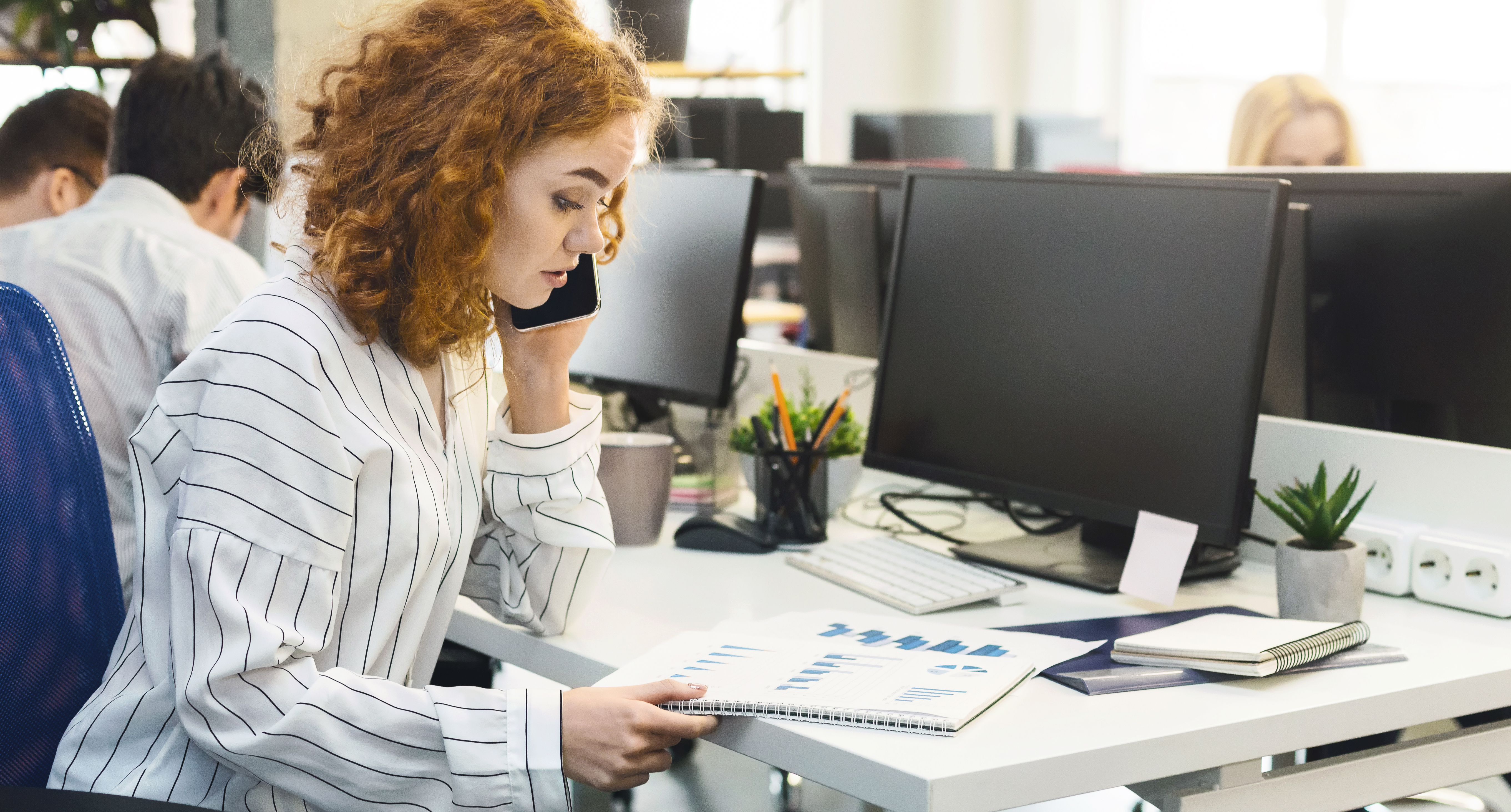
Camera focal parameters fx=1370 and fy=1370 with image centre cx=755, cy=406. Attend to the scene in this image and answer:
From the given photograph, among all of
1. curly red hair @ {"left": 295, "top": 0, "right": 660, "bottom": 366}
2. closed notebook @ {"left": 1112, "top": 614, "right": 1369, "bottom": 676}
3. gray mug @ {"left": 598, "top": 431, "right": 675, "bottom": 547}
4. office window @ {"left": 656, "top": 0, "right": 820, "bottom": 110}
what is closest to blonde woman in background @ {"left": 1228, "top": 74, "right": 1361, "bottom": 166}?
office window @ {"left": 656, "top": 0, "right": 820, "bottom": 110}

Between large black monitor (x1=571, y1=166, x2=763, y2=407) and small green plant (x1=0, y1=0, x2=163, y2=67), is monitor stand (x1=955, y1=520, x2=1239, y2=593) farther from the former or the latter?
small green plant (x1=0, y1=0, x2=163, y2=67)

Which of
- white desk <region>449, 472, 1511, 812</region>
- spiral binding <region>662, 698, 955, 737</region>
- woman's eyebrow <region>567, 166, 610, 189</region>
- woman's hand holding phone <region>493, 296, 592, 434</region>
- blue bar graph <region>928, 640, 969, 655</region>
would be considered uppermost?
woman's eyebrow <region>567, 166, 610, 189</region>

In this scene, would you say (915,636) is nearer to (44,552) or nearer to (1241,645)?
(1241,645)

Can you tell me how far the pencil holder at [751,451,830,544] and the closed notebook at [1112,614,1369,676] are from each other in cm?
49

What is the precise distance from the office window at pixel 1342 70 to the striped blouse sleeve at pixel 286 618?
3.75 meters

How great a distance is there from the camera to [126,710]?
3.31 ft

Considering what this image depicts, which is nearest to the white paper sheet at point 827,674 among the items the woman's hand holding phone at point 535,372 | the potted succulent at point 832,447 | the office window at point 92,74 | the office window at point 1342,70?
the woman's hand holding phone at point 535,372

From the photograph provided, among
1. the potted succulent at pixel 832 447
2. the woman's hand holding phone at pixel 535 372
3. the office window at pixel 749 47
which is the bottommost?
the potted succulent at pixel 832 447

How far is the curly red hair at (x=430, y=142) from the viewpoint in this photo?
1.03 meters

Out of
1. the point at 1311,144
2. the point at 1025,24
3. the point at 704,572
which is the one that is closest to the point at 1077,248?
the point at 704,572

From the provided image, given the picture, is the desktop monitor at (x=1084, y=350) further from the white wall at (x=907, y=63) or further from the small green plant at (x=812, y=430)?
the white wall at (x=907, y=63)

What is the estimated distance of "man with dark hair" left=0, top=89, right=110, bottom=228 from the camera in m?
2.39

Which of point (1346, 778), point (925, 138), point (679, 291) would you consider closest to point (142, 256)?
point (679, 291)

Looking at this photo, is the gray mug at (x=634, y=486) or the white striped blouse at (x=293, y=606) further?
the gray mug at (x=634, y=486)
